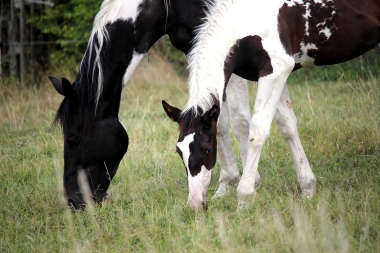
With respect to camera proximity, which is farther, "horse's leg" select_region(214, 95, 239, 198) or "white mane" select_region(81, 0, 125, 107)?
"horse's leg" select_region(214, 95, 239, 198)

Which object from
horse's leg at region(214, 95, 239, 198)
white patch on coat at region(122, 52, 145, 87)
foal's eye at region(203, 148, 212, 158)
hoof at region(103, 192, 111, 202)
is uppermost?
white patch on coat at region(122, 52, 145, 87)

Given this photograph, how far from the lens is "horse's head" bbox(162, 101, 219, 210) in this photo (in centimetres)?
385

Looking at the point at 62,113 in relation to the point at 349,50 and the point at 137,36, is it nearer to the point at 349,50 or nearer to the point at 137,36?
the point at 137,36

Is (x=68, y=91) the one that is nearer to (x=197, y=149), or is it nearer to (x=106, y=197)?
(x=106, y=197)

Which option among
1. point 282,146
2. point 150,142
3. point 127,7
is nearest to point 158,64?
point 150,142

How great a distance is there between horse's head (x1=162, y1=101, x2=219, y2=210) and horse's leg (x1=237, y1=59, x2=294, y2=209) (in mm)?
381

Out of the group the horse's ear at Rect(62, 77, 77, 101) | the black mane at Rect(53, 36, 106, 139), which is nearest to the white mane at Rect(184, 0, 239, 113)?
the black mane at Rect(53, 36, 106, 139)

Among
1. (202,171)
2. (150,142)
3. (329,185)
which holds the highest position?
(202,171)

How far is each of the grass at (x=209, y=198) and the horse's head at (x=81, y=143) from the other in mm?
237

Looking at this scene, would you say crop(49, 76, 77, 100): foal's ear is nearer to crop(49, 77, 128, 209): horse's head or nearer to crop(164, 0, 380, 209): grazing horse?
crop(49, 77, 128, 209): horse's head

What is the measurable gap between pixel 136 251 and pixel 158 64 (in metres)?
7.68

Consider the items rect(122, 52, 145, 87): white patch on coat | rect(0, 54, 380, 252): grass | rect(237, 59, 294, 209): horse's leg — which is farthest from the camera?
rect(122, 52, 145, 87): white patch on coat

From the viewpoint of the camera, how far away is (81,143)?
452cm

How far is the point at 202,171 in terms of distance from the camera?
389 cm
